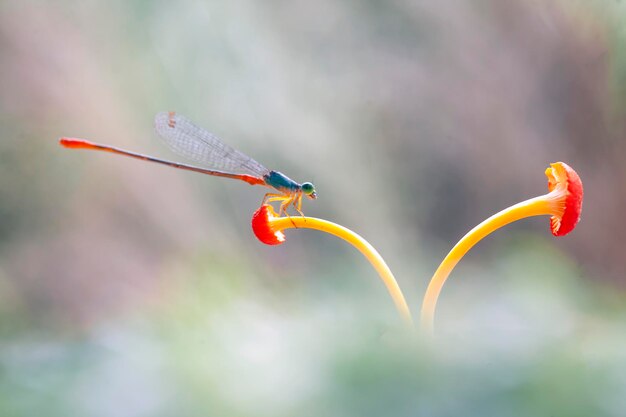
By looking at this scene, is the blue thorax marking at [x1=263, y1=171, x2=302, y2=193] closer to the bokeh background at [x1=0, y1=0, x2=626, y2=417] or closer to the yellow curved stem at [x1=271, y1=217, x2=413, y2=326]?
the yellow curved stem at [x1=271, y1=217, x2=413, y2=326]

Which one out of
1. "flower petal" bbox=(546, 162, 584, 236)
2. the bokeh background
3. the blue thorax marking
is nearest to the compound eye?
the blue thorax marking

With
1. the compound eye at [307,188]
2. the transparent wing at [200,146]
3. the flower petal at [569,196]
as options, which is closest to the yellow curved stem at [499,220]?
the flower petal at [569,196]

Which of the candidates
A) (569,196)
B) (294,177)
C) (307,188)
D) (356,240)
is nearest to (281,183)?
(307,188)

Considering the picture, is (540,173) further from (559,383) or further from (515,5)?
(559,383)

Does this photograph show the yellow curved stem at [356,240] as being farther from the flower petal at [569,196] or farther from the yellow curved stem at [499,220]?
the flower petal at [569,196]

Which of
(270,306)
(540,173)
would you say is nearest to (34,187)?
(270,306)

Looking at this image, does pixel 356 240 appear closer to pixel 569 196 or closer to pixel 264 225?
pixel 264 225

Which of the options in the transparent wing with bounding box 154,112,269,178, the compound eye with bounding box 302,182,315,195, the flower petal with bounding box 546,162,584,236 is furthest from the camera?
the transparent wing with bounding box 154,112,269,178
